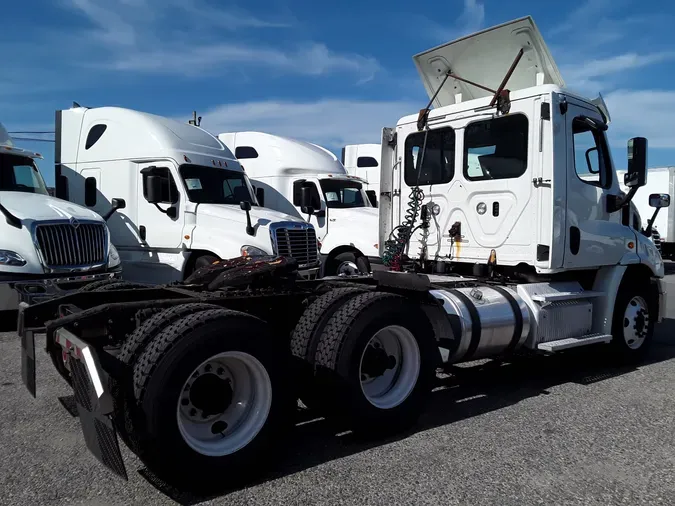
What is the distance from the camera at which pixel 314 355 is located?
13.9 ft

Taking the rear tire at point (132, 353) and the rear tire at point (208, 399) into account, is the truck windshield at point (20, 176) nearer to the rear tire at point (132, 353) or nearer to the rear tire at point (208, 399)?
the rear tire at point (132, 353)

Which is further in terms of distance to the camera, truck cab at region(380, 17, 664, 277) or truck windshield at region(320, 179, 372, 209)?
truck windshield at region(320, 179, 372, 209)

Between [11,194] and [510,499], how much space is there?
8414mm

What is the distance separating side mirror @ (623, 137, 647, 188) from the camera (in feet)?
20.0

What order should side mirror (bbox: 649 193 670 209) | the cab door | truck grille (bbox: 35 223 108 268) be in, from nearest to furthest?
1. the cab door
2. side mirror (bbox: 649 193 670 209)
3. truck grille (bbox: 35 223 108 268)

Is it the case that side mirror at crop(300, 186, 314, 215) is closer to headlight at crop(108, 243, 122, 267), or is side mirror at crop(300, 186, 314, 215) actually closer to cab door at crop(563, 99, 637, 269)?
headlight at crop(108, 243, 122, 267)

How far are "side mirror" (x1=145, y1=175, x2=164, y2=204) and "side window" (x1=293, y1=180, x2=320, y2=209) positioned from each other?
3644 millimetres

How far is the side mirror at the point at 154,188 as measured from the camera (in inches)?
388

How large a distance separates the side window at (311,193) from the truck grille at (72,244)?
496 cm

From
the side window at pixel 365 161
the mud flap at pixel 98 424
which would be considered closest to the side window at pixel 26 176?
the mud flap at pixel 98 424

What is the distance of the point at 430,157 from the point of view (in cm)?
696

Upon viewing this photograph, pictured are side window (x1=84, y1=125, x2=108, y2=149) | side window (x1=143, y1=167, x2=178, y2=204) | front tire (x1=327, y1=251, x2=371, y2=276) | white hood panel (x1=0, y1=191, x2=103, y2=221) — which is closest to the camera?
white hood panel (x1=0, y1=191, x2=103, y2=221)

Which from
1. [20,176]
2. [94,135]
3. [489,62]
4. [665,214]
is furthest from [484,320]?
[665,214]

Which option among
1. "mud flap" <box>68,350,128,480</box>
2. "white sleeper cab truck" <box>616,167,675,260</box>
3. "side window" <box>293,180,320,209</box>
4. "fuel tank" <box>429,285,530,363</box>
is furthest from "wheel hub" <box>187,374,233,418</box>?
"white sleeper cab truck" <box>616,167,675,260</box>
